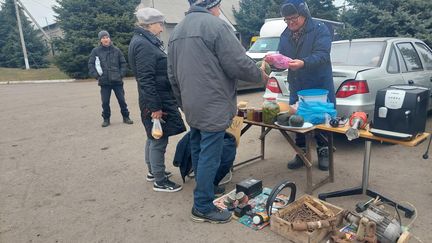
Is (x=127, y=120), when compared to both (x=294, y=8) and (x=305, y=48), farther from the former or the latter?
(x=294, y=8)

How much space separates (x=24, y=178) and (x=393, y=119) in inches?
166

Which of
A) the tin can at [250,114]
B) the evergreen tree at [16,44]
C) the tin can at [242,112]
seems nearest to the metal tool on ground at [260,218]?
the tin can at [250,114]

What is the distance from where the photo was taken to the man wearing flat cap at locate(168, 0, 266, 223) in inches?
103

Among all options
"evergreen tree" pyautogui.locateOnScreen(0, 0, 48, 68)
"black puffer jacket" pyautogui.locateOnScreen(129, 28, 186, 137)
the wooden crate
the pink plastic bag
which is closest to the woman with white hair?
"black puffer jacket" pyautogui.locateOnScreen(129, 28, 186, 137)

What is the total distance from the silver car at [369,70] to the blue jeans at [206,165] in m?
2.11

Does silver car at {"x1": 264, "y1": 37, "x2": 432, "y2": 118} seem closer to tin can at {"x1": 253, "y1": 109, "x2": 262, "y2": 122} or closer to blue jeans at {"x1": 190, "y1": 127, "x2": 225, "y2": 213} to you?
tin can at {"x1": 253, "y1": 109, "x2": 262, "y2": 122}

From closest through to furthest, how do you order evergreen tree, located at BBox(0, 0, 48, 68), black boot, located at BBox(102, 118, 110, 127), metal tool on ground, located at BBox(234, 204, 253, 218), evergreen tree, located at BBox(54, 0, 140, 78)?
metal tool on ground, located at BBox(234, 204, 253, 218) → black boot, located at BBox(102, 118, 110, 127) → evergreen tree, located at BBox(54, 0, 140, 78) → evergreen tree, located at BBox(0, 0, 48, 68)

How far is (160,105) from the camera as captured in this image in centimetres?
329

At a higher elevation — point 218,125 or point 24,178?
point 218,125

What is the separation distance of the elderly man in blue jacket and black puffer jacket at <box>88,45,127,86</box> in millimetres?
3808

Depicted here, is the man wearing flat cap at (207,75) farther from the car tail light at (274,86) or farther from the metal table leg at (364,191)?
the car tail light at (274,86)

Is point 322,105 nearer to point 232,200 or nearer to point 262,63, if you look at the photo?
point 262,63

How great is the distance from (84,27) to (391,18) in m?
14.1

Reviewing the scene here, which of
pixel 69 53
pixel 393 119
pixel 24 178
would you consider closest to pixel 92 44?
pixel 69 53
